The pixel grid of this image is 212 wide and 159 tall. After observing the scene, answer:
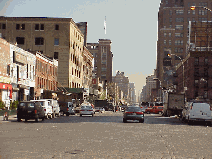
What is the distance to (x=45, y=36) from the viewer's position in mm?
85375

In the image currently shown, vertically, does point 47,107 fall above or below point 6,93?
below

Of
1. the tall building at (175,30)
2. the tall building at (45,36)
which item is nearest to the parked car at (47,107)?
the tall building at (45,36)

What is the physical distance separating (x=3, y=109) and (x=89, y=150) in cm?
3420

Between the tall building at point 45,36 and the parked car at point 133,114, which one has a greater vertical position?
the tall building at point 45,36

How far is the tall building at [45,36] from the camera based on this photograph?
84938mm

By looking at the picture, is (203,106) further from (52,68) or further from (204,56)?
(204,56)

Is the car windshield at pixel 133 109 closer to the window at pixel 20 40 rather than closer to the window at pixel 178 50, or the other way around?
the window at pixel 20 40

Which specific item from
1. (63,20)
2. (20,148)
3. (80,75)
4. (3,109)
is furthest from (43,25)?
(20,148)

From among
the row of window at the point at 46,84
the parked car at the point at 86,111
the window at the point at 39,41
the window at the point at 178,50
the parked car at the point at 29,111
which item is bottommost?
the parked car at the point at 86,111

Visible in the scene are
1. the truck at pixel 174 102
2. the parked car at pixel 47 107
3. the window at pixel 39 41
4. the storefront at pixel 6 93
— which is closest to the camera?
the parked car at pixel 47 107

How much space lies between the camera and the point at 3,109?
45.9 meters

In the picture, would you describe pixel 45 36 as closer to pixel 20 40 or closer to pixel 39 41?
pixel 39 41

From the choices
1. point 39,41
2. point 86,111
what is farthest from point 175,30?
point 86,111

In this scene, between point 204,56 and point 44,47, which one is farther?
point 204,56
